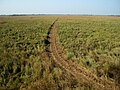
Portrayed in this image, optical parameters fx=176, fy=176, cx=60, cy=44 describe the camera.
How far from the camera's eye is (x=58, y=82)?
8039 millimetres

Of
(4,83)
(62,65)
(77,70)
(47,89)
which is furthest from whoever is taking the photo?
(62,65)

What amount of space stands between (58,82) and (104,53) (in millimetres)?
6267

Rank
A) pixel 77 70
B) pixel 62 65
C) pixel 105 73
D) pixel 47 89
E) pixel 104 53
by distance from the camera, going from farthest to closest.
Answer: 1. pixel 104 53
2. pixel 62 65
3. pixel 77 70
4. pixel 105 73
5. pixel 47 89

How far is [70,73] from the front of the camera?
9109 millimetres

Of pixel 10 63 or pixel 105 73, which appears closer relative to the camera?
pixel 105 73

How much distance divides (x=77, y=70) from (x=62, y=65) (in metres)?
1.18

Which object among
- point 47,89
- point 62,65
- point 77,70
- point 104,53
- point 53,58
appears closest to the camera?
point 47,89

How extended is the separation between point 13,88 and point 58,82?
1989 millimetres

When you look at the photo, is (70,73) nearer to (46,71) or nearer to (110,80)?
(46,71)

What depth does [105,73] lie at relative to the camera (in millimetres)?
8922

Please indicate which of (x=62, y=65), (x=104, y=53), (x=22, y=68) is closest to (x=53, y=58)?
(x=62, y=65)

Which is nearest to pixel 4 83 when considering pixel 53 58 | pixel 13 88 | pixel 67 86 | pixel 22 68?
pixel 13 88

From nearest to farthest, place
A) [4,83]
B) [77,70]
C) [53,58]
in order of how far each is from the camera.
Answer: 1. [4,83]
2. [77,70]
3. [53,58]

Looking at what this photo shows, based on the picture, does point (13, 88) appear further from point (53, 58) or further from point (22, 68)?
point (53, 58)
